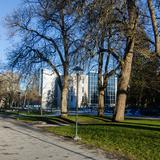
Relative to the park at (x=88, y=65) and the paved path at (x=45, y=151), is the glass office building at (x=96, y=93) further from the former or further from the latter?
the paved path at (x=45, y=151)

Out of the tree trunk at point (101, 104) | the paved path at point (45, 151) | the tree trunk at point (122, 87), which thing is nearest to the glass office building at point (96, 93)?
the tree trunk at point (101, 104)

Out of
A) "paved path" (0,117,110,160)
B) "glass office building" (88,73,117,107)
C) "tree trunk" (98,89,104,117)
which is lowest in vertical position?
"paved path" (0,117,110,160)

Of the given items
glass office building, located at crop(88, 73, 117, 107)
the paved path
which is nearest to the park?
the paved path

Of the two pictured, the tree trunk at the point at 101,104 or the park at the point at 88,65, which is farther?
the tree trunk at the point at 101,104

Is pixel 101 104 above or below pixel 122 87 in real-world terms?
below

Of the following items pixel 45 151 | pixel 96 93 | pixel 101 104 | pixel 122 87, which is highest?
pixel 96 93

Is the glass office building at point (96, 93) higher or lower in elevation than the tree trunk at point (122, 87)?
higher

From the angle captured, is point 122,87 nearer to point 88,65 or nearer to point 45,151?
point 88,65

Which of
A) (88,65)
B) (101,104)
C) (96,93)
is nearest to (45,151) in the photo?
(88,65)

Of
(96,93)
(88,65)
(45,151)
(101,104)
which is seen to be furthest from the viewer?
(96,93)

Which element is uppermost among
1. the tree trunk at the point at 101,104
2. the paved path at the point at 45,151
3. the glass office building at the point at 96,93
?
the glass office building at the point at 96,93

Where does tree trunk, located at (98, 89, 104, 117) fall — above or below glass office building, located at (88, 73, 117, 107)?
below

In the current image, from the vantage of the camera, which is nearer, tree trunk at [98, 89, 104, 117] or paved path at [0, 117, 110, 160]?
paved path at [0, 117, 110, 160]

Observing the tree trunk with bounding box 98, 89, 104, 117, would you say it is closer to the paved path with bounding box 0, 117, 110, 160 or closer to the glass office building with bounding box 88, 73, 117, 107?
the paved path with bounding box 0, 117, 110, 160
